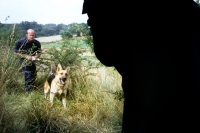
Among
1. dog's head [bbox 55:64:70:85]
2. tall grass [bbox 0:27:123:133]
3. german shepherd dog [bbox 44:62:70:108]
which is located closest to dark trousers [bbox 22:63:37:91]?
tall grass [bbox 0:27:123:133]

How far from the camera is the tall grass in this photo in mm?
3895

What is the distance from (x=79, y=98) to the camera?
20.2ft

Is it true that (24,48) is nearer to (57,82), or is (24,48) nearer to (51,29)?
(57,82)

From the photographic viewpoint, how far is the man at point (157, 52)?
1.15 m

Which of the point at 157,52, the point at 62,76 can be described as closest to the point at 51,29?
the point at 62,76

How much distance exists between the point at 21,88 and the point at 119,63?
11.9 ft

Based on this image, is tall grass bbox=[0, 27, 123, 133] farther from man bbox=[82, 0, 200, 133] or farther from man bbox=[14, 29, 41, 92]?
man bbox=[82, 0, 200, 133]

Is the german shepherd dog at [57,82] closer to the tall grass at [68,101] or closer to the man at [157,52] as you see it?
the tall grass at [68,101]

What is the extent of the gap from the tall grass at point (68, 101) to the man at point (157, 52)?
249cm

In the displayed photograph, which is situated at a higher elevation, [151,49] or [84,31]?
[84,31]

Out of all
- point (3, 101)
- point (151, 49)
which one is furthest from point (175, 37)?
point (3, 101)

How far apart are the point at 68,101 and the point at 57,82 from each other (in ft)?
3.20

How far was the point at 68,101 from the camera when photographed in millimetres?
6238

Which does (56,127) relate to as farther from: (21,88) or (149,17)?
(149,17)
